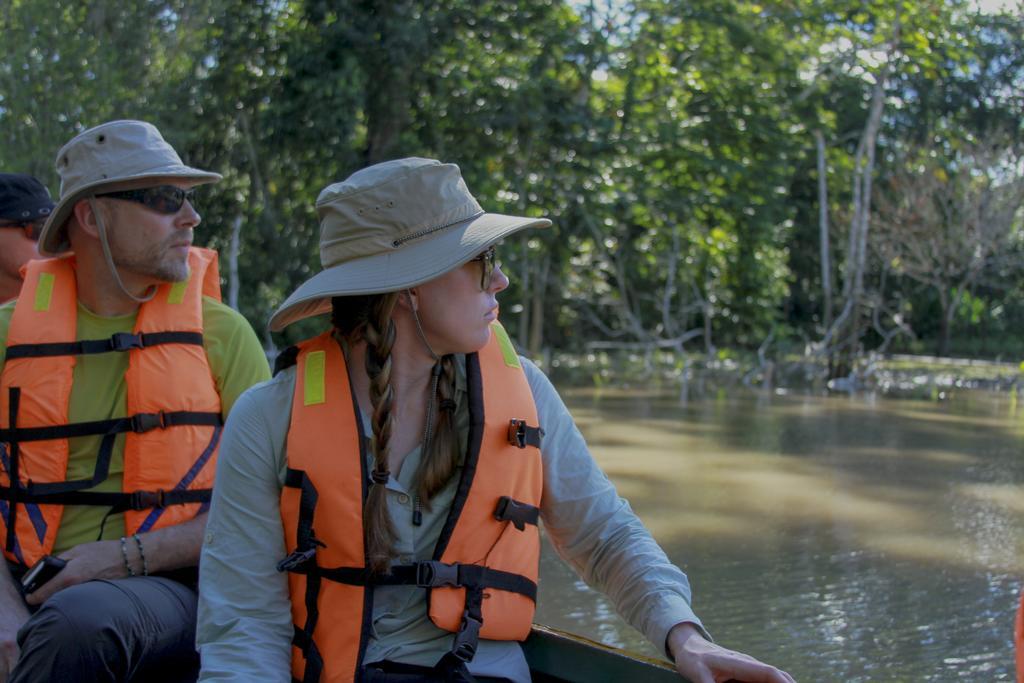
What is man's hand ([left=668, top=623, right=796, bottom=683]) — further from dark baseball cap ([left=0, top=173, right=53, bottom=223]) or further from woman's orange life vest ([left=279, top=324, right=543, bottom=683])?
dark baseball cap ([left=0, top=173, right=53, bottom=223])

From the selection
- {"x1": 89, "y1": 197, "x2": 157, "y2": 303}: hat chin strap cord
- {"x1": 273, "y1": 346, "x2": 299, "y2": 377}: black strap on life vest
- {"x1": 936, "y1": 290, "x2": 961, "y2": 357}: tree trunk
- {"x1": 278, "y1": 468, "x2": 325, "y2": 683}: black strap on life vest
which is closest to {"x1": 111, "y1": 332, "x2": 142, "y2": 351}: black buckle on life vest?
{"x1": 89, "y1": 197, "x2": 157, "y2": 303}: hat chin strap cord

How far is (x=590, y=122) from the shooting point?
14148mm

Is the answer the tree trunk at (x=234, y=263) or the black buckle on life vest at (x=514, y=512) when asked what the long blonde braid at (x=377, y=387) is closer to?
the black buckle on life vest at (x=514, y=512)

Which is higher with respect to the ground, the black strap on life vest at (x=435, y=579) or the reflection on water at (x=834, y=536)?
the black strap on life vest at (x=435, y=579)

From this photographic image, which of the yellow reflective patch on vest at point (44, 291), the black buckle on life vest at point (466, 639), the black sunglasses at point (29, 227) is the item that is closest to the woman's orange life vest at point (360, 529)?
the black buckle on life vest at point (466, 639)

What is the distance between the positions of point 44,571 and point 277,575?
2.45ft

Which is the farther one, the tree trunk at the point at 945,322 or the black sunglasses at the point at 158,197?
the tree trunk at the point at 945,322

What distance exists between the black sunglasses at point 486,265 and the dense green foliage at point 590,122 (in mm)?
9311

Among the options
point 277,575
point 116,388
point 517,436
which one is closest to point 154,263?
point 116,388

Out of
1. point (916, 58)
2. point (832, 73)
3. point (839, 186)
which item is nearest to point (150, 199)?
point (916, 58)

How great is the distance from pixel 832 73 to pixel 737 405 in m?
9.86

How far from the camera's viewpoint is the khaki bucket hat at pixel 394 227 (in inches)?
82.0

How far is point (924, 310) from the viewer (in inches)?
1062

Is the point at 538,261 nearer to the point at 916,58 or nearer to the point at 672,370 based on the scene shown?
the point at 672,370
